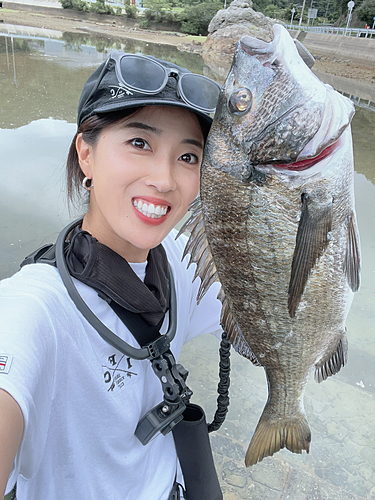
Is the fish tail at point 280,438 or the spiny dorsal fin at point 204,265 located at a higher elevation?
the spiny dorsal fin at point 204,265

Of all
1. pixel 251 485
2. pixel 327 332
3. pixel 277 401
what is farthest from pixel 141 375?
pixel 251 485

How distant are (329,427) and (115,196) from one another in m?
1.89

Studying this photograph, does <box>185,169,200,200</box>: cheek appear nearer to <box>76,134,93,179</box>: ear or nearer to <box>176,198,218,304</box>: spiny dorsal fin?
<box>176,198,218,304</box>: spiny dorsal fin

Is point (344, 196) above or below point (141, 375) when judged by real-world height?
above

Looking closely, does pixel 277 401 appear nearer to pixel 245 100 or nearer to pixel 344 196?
pixel 344 196

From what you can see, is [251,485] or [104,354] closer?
[104,354]

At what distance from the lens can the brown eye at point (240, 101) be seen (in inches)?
40.4

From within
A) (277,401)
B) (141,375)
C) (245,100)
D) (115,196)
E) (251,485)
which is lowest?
(251,485)

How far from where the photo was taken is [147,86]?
1061 millimetres

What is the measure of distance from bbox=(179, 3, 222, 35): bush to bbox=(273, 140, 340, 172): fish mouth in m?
37.4

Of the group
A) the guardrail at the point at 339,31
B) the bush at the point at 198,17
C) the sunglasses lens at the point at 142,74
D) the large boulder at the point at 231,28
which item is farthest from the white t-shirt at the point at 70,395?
the bush at the point at 198,17

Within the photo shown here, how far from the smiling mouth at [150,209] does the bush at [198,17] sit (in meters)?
37.4

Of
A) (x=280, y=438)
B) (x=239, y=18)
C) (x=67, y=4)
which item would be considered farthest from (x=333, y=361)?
(x=67, y=4)

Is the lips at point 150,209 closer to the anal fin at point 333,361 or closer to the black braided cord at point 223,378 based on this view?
the black braided cord at point 223,378
